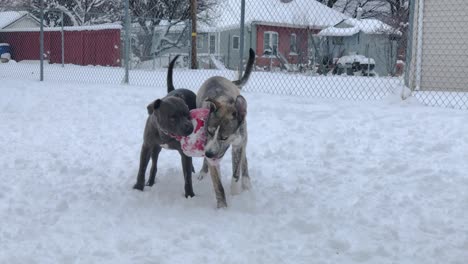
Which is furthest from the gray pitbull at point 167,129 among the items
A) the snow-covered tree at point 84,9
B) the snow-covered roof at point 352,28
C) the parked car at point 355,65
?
the snow-covered tree at point 84,9

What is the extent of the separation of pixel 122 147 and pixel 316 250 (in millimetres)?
3164

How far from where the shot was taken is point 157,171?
4711 mm

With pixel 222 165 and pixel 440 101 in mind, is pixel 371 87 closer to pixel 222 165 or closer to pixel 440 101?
pixel 440 101

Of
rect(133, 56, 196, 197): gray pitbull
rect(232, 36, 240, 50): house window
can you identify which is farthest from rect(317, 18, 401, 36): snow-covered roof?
rect(133, 56, 196, 197): gray pitbull

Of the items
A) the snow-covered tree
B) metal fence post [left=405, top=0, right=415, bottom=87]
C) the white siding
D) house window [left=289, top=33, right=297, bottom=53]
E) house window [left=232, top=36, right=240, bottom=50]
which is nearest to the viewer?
metal fence post [left=405, top=0, right=415, bottom=87]

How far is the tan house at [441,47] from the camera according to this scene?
10641 millimetres

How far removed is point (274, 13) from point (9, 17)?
17.5 m

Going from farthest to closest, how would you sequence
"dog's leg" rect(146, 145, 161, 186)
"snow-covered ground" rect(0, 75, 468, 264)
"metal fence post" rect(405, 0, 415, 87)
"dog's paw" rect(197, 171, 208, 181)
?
"metal fence post" rect(405, 0, 415, 87), "dog's paw" rect(197, 171, 208, 181), "dog's leg" rect(146, 145, 161, 186), "snow-covered ground" rect(0, 75, 468, 264)

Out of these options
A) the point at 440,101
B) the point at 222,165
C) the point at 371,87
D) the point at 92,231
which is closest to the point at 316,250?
the point at 92,231

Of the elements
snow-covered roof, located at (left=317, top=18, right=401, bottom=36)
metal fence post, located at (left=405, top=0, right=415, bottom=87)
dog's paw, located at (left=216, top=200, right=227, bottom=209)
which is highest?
snow-covered roof, located at (left=317, top=18, right=401, bottom=36)

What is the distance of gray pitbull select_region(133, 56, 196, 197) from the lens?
370 cm

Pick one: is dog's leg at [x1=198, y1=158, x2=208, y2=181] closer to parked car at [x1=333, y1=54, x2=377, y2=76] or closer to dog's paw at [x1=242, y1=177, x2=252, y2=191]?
dog's paw at [x1=242, y1=177, x2=252, y2=191]

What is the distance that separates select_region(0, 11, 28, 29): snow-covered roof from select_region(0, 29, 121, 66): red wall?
4785 mm

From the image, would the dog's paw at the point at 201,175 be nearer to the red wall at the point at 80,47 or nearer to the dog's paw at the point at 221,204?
the dog's paw at the point at 221,204
